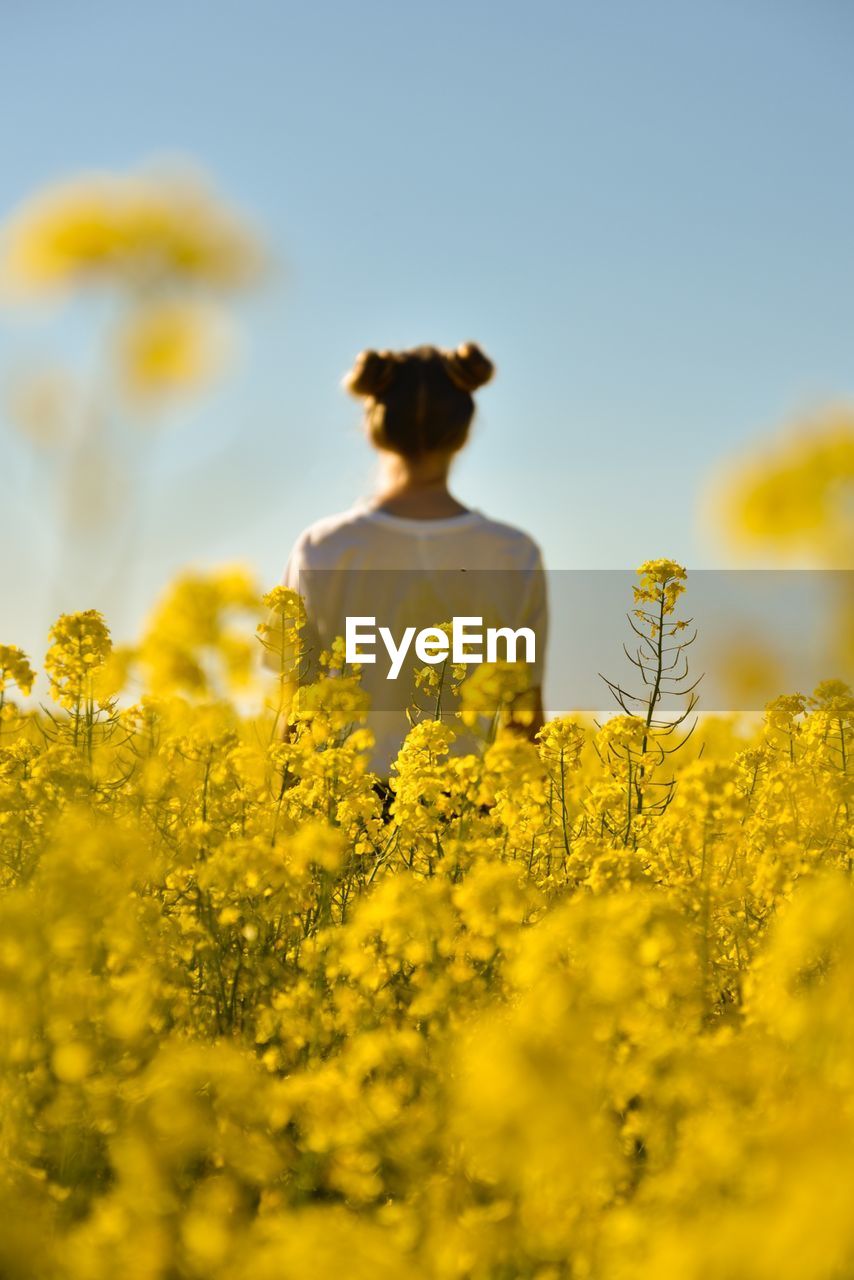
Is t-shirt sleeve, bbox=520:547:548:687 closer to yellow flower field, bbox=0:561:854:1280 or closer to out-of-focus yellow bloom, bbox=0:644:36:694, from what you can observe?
yellow flower field, bbox=0:561:854:1280

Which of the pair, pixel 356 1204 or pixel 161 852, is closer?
pixel 356 1204

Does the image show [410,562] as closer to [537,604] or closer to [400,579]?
[400,579]

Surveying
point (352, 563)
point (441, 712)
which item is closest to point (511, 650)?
point (441, 712)

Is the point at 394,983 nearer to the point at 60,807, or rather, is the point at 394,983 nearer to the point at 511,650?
the point at 60,807

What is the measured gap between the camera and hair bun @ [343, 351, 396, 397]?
3.85 meters

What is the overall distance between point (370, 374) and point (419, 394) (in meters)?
0.18

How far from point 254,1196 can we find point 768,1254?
134cm

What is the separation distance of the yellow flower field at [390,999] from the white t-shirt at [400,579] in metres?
0.28

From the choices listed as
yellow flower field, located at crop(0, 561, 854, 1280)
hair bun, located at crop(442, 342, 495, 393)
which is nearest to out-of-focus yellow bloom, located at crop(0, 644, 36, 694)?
yellow flower field, located at crop(0, 561, 854, 1280)

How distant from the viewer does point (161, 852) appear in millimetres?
2830

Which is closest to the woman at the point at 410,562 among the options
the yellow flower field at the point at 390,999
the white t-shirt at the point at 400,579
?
the white t-shirt at the point at 400,579

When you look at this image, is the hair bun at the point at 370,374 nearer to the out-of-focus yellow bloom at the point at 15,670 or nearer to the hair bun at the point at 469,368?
the hair bun at the point at 469,368

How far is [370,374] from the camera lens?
3850 mm

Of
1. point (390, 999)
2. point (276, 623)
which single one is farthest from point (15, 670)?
point (390, 999)
